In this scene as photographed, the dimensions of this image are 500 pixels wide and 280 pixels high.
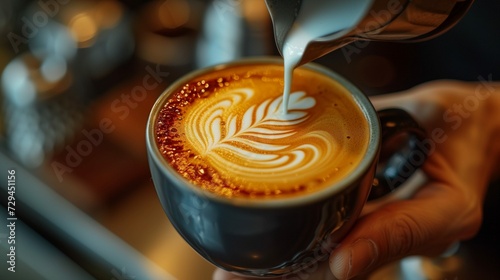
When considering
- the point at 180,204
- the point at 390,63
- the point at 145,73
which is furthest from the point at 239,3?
the point at 180,204

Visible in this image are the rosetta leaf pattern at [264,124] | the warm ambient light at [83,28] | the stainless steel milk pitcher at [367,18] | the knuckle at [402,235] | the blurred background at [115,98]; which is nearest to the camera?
the stainless steel milk pitcher at [367,18]

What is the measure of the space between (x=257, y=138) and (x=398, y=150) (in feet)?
0.71

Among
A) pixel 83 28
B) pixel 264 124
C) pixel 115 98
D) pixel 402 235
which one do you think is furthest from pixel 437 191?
pixel 83 28

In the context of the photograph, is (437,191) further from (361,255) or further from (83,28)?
(83,28)

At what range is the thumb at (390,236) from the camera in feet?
2.33

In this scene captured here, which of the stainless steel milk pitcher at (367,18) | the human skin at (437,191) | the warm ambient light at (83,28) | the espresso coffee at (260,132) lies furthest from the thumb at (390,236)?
the warm ambient light at (83,28)

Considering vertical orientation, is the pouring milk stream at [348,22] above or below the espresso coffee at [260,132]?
above

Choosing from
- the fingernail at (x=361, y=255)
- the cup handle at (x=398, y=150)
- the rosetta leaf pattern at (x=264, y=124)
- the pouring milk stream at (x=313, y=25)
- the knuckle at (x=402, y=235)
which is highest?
the pouring milk stream at (x=313, y=25)

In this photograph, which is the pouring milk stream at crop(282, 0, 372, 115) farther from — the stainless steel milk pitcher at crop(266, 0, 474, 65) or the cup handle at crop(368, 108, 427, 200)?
the cup handle at crop(368, 108, 427, 200)

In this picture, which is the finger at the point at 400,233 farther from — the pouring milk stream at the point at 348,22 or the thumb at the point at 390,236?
the pouring milk stream at the point at 348,22

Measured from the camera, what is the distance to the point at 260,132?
2.21ft

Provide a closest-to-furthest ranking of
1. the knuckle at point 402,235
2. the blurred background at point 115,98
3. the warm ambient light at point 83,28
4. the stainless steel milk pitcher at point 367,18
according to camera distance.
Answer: the stainless steel milk pitcher at point 367,18
the knuckle at point 402,235
the blurred background at point 115,98
the warm ambient light at point 83,28

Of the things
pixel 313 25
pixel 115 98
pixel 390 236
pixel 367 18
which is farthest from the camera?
pixel 115 98

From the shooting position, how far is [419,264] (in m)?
0.97
